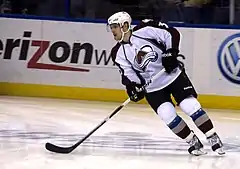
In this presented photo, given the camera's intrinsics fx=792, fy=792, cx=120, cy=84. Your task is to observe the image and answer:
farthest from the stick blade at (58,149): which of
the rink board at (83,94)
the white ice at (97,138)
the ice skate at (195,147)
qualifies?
the rink board at (83,94)

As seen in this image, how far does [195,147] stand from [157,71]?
568mm

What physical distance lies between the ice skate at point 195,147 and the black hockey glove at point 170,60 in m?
0.50

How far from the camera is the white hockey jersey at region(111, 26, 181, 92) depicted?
5262 millimetres

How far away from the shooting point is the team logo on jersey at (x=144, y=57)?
526 cm

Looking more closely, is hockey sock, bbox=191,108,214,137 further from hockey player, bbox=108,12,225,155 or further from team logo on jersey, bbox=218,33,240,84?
team logo on jersey, bbox=218,33,240,84

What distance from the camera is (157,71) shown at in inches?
208

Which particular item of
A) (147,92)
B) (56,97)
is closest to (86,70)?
(56,97)

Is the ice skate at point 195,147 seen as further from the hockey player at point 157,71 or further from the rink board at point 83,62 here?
the rink board at point 83,62

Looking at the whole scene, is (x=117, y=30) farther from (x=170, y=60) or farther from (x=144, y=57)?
(x=170, y=60)

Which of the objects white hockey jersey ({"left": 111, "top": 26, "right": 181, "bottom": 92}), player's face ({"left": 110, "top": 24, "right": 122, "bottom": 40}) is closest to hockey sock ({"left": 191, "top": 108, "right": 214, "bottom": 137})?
white hockey jersey ({"left": 111, "top": 26, "right": 181, "bottom": 92})

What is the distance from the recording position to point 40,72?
8.98 meters

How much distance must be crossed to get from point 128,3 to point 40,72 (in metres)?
1.27

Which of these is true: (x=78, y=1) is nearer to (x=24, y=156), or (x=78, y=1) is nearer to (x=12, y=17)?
(x=12, y=17)

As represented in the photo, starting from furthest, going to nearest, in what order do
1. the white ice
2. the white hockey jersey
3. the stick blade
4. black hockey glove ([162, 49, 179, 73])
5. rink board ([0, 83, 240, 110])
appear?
rink board ([0, 83, 240, 110]) → the stick blade → the white hockey jersey → black hockey glove ([162, 49, 179, 73]) → the white ice
